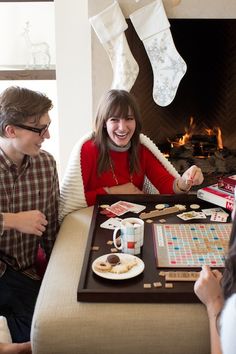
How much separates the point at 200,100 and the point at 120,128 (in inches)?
57.7

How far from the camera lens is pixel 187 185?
199 centimetres

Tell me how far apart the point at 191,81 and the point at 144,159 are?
4.30ft

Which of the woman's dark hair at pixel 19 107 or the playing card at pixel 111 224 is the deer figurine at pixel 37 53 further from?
the playing card at pixel 111 224

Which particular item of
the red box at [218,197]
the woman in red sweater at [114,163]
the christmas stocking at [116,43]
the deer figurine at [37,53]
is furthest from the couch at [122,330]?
the deer figurine at [37,53]

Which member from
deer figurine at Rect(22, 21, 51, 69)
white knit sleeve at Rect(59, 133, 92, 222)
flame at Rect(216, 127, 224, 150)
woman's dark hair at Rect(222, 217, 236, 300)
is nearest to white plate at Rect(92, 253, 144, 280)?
woman's dark hair at Rect(222, 217, 236, 300)

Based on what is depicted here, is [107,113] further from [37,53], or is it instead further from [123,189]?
[37,53]

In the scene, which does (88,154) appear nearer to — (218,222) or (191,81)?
(218,222)

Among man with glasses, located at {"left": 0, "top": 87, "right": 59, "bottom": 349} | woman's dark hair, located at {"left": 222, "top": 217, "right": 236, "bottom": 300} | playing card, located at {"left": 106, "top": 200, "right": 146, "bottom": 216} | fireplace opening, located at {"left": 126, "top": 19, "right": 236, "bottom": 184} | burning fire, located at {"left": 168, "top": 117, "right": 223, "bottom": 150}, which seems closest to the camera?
woman's dark hair, located at {"left": 222, "top": 217, "right": 236, "bottom": 300}

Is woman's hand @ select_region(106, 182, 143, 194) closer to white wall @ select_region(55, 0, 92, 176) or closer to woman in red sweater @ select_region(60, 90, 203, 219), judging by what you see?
woman in red sweater @ select_region(60, 90, 203, 219)

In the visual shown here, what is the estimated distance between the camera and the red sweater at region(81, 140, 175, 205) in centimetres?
195

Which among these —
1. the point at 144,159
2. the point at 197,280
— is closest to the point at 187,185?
the point at 144,159

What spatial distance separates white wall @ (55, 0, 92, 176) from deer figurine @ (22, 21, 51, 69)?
0.89 feet

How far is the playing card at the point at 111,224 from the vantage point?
1612 mm

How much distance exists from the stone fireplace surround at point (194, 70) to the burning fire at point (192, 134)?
0.10 feet
